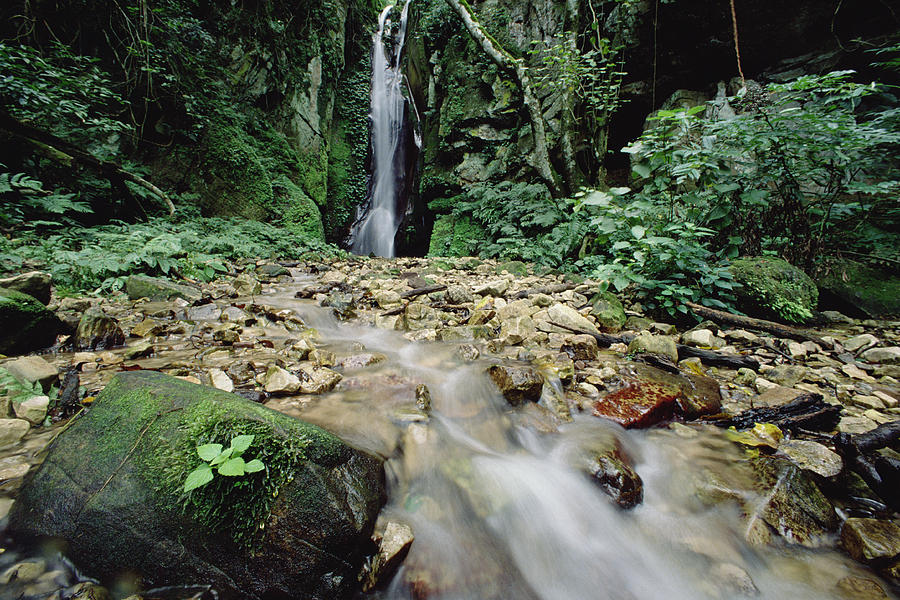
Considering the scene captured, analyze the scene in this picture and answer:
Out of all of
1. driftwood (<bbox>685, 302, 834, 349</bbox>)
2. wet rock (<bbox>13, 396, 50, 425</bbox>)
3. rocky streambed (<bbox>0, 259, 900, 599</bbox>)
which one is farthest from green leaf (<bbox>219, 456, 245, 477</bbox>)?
driftwood (<bbox>685, 302, 834, 349</bbox>)

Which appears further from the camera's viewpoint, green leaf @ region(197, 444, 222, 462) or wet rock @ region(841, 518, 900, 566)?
wet rock @ region(841, 518, 900, 566)

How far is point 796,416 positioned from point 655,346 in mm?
908

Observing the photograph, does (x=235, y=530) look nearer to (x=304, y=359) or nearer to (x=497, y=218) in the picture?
(x=304, y=359)

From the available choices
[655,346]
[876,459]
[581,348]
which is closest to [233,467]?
[581,348]

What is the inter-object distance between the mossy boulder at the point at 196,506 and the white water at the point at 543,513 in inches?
12.4

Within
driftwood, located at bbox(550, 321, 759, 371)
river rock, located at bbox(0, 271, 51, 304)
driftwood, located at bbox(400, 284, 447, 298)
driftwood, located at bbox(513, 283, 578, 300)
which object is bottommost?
driftwood, located at bbox(550, 321, 759, 371)

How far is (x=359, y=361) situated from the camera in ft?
8.25

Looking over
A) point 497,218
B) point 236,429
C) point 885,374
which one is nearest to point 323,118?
point 497,218

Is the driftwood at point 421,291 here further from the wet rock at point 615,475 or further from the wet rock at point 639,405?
the wet rock at point 615,475

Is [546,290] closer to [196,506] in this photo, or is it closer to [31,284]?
[196,506]

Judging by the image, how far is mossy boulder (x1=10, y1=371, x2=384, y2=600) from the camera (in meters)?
0.97

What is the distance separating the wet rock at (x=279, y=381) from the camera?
1.95 metres

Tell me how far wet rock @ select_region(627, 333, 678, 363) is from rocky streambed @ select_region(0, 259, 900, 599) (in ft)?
0.07

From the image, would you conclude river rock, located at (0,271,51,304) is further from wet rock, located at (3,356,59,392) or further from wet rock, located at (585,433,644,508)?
wet rock, located at (585,433,644,508)
